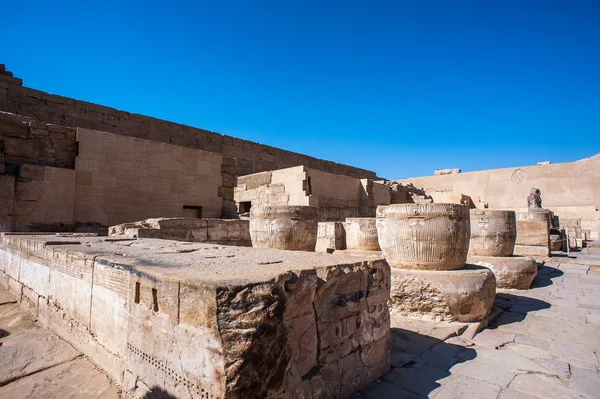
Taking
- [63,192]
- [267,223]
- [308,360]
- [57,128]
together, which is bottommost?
[308,360]

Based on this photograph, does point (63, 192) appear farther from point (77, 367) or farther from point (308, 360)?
point (308, 360)

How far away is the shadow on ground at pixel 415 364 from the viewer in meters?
2.25

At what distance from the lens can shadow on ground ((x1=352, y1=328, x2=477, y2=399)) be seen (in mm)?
2246

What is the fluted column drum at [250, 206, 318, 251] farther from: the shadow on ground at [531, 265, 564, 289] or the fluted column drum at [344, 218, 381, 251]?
the shadow on ground at [531, 265, 564, 289]

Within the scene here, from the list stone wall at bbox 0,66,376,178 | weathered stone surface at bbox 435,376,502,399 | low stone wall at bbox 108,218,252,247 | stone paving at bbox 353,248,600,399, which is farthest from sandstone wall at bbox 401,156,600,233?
weathered stone surface at bbox 435,376,502,399

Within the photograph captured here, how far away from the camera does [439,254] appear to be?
3910 mm

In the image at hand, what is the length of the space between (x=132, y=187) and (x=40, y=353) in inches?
203

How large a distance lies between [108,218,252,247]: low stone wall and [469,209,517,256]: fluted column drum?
4331 millimetres

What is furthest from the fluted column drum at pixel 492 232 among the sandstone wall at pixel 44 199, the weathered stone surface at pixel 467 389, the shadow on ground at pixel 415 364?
the sandstone wall at pixel 44 199

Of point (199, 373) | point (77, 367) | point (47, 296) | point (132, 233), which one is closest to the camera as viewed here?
point (199, 373)

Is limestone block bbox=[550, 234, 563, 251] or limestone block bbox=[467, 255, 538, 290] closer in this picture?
limestone block bbox=[467, 255, 538, 290]

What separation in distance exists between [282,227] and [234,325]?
3.80 m

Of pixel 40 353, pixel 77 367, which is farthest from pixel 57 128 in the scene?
pixel 77 367

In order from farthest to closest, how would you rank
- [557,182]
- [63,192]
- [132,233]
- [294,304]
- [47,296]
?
[557,182] < [63,192] < [132,233] < [47,296] < [294,304]
